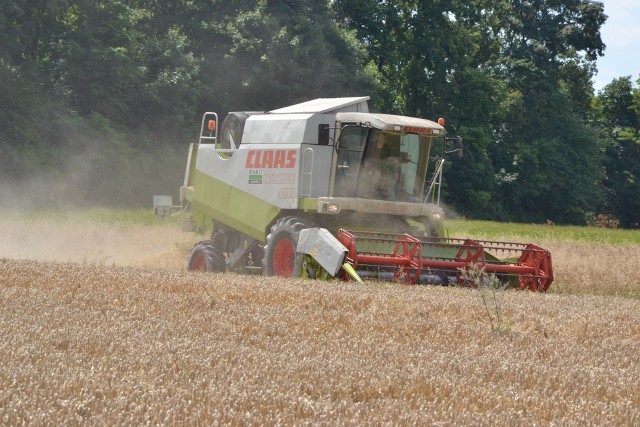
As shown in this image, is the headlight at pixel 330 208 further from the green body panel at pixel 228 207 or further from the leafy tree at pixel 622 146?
the leafy tree at pixel 622 146

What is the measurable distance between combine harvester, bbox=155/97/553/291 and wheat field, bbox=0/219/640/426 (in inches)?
68.0

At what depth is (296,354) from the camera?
656 centimetres

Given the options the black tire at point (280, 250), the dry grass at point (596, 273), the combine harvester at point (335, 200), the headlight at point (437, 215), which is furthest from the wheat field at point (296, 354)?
the dry grass at point (596, 273)

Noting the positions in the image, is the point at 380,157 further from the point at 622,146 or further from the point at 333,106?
the point at 622,146

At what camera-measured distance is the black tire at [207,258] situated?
52.6 feet

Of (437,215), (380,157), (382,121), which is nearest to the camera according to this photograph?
(382,121)

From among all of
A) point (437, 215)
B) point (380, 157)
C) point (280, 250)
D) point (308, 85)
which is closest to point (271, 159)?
point (280, 250)

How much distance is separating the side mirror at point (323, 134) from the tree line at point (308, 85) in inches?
779

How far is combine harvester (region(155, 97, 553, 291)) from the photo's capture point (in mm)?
13875

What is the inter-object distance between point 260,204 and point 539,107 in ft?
153

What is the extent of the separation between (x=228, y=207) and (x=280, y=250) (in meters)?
1.85

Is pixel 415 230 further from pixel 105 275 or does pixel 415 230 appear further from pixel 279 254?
pixel 105 275

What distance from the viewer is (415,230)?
15734 millimetres

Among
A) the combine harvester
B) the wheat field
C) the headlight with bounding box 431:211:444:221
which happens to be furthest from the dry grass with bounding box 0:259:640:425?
the headlight with bounding box 431:211:444:221
